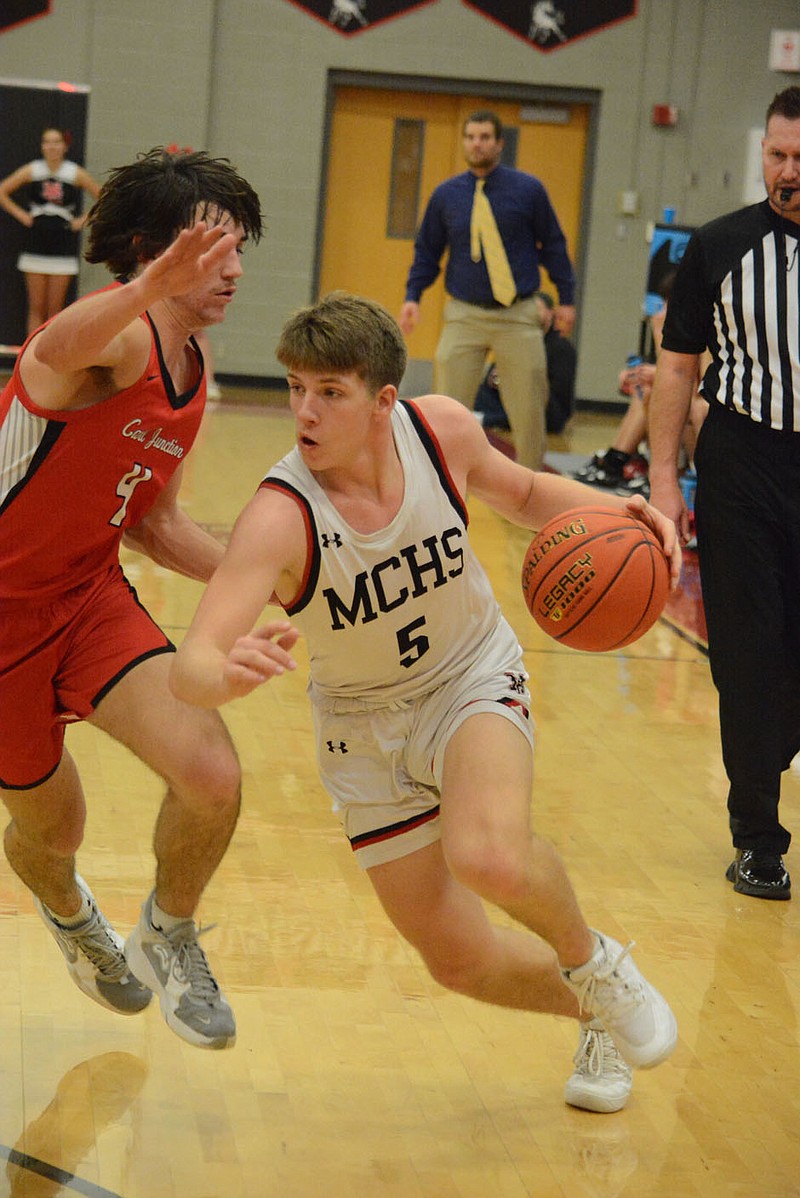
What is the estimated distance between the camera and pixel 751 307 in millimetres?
4203

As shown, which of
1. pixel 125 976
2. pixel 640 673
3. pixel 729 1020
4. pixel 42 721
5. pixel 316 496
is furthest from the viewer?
pixel 640 673

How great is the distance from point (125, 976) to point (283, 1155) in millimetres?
620

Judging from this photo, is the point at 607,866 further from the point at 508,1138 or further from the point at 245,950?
the point at 508,1138

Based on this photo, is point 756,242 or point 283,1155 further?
point 756,242

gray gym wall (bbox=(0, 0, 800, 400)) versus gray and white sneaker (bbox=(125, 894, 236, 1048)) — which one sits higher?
gray gym wall (bbox=(0, 0, 800, 400))

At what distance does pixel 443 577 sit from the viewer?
2.94 meters

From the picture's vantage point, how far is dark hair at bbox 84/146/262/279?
119 inches

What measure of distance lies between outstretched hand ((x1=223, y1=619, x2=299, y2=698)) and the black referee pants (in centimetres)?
211

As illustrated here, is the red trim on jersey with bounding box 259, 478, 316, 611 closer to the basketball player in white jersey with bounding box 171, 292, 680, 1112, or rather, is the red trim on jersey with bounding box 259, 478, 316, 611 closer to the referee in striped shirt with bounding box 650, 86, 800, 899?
the basketball player in white jersey with bounding box 171, 292, 680, 1112

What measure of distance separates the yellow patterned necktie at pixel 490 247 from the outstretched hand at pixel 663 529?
19.8ft

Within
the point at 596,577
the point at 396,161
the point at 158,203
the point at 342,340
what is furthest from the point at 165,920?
the point at 396,161

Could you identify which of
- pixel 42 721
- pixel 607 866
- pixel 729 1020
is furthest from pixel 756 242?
pixel 42 721

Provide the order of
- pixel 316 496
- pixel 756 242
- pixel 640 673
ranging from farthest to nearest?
1. pixel 640 673
2. pixel 756 242
3. pixel 316 496

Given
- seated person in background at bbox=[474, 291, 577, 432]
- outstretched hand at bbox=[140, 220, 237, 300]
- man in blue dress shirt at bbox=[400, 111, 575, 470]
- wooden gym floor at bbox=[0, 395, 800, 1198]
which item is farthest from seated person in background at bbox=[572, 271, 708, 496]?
outstretched hand at bbox=[140, 220, 237, 300]
